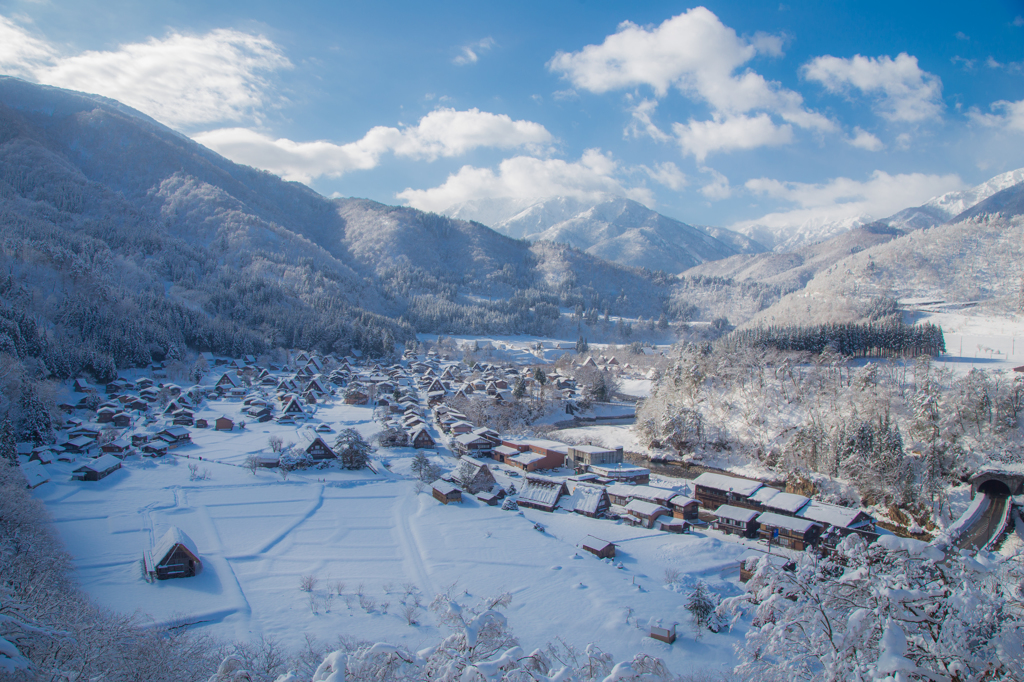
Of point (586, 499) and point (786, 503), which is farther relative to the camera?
point (586, 499)

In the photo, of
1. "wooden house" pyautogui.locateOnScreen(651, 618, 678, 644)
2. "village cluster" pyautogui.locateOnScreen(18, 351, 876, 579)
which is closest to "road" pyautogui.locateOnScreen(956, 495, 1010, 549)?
"village cluster" pyautogui.locateOnScreen(18, 351, 876, 579)

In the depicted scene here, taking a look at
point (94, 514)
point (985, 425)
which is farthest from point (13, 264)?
point (985, 425)

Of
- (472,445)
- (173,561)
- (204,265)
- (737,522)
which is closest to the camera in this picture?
(173,561)

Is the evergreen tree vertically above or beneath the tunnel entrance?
beneath

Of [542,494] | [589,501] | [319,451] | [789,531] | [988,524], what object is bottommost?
[319,451]

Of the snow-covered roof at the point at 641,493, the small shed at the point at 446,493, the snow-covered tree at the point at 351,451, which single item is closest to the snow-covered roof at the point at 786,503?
the snow-covered roof at the point at 641,493

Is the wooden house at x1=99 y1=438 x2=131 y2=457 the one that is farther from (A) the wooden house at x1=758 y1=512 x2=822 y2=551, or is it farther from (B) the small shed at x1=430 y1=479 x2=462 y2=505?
(A) the wooden house at x1=758 y1=512 x2=822 y2=551

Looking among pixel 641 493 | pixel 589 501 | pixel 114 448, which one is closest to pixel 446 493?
pixel 589 501

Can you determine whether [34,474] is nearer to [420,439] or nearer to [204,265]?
[420,439]
